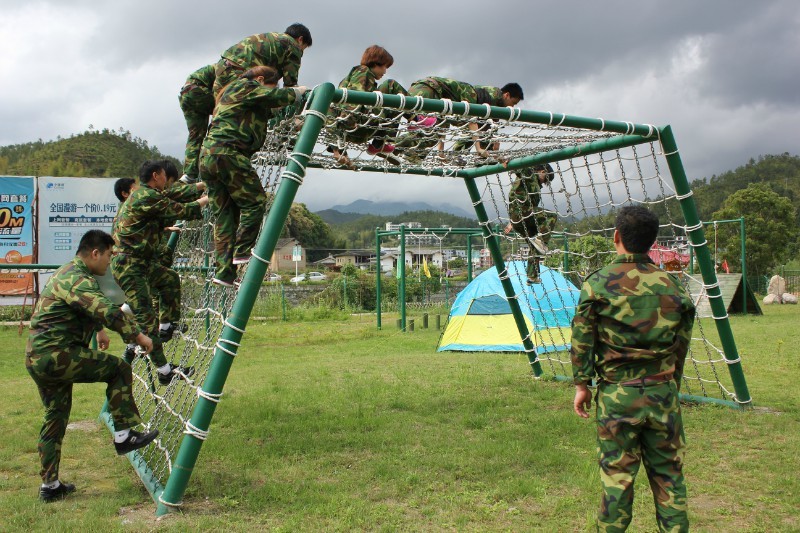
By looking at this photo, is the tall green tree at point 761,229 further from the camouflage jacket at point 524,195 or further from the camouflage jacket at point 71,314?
the camouflage jacket at point 71,314

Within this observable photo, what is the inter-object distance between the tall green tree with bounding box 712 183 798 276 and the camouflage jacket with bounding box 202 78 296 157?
3300 cm

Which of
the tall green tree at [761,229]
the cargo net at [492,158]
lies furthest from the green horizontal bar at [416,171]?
the tall green tree at [761,229]

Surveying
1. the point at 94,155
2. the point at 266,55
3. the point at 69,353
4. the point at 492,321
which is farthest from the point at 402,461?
the point at 94,155

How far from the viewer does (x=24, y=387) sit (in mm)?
8648

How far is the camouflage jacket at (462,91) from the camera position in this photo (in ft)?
19.1

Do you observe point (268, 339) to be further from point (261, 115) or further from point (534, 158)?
point (261, 115)

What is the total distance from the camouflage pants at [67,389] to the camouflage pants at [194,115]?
7.50 feet

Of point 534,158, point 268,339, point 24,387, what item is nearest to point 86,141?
point 268,339

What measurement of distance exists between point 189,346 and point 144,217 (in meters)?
1.16

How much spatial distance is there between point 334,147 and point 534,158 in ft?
7.23

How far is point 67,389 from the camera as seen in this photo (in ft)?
14.4

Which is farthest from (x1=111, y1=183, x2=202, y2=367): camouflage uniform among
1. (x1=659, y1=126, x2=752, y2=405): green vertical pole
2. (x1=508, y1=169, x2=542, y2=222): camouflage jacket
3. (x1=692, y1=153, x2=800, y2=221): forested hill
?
(x1=692, y1=153, x2=800, y2=221): forested hill

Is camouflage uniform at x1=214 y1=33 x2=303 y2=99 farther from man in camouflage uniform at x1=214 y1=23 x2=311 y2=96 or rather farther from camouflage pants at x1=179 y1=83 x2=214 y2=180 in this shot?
camouflage pants at x1=179 y1=83 x2=214 y2=180

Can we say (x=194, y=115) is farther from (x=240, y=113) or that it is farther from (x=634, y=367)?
(x=634, y=367)
